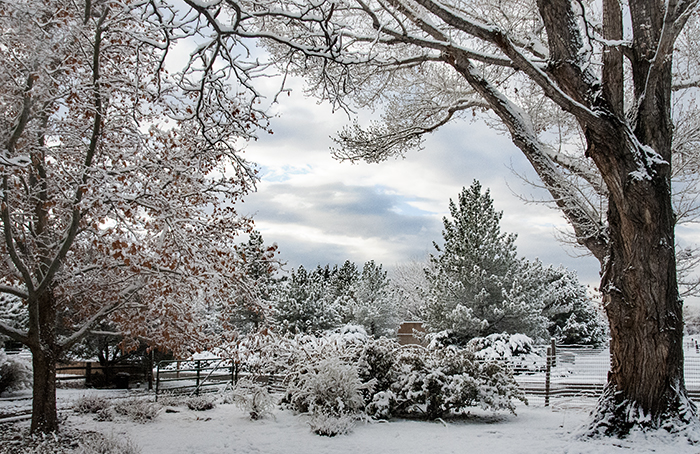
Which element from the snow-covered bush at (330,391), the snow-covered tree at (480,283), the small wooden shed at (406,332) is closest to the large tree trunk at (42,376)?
the snow-covered bush at (330,391)

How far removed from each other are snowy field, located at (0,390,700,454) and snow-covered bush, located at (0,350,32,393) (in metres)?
4.20

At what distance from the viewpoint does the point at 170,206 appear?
5.62m

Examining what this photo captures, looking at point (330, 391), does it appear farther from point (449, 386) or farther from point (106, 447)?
point (106, 447)

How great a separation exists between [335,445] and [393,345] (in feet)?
11.0

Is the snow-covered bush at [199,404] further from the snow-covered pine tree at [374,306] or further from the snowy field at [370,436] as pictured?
→ the snow-covered pine tree at [374,306]

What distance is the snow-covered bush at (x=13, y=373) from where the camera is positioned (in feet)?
40.7

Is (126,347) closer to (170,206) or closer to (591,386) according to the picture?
(170,206)

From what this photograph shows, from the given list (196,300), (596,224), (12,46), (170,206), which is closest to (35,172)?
(12,46)

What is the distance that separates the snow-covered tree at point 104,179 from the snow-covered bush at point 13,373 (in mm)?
5865

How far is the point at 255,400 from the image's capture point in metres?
8.81

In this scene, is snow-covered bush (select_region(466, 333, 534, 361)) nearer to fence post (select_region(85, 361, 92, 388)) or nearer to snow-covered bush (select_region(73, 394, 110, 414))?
snow-covered bush (select_region(73, 394, 110, 414))

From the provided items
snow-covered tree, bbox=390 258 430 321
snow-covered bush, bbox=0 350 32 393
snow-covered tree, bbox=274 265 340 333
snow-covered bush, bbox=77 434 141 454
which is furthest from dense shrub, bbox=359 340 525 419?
snow-covered tree, bbox=390 258 430 321

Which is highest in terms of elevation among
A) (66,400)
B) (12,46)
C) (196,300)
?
(12,46)

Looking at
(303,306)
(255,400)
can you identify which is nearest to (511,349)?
(303,306)
